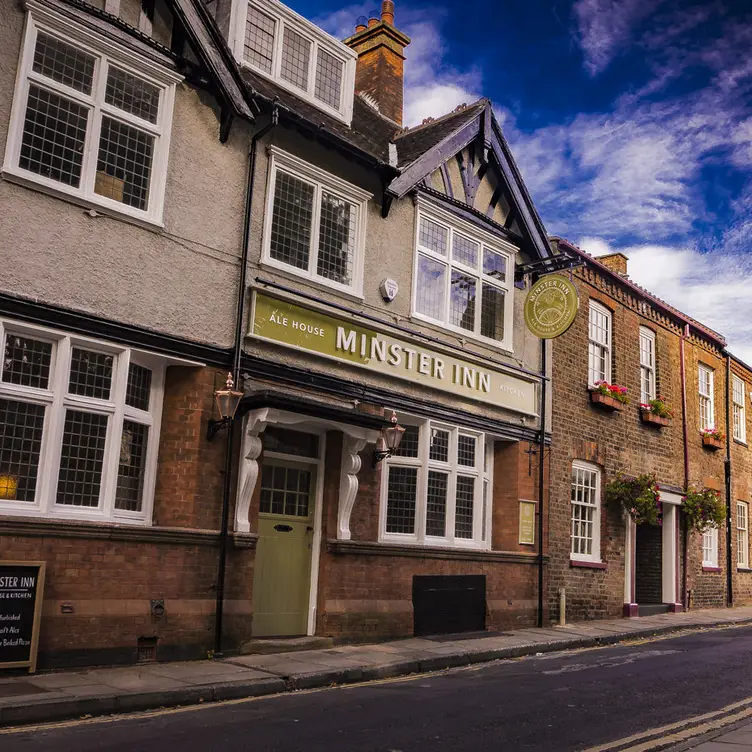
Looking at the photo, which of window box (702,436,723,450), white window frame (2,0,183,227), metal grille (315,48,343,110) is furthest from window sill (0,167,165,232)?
window box (702,436,723,450)

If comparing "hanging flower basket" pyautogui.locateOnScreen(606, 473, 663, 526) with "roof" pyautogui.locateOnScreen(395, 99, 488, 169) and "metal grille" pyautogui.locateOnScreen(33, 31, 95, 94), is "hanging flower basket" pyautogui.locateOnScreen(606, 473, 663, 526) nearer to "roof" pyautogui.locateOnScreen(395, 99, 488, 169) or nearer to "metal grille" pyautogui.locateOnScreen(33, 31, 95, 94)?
"roof" pyautogui.locateOnScreen(395, 99, 488, 169)

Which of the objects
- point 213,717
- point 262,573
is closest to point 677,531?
point 262,573

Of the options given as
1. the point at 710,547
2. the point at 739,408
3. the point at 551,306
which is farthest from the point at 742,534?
the point at 551,306

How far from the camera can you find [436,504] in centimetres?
1502

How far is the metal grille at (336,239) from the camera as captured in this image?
44.0ft

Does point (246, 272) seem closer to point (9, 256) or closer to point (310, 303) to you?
point (310, 303)

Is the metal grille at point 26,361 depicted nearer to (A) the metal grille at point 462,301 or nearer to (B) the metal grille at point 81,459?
(B) the metal grille at point 81,459

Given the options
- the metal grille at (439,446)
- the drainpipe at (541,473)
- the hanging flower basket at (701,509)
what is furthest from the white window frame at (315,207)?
the hanging flower basket at (701,509)

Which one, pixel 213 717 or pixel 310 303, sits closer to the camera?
pixel 213 717

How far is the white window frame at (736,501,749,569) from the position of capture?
25531 millimetres

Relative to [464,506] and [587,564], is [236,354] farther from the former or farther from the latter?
[587,564]

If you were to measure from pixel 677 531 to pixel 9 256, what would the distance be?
17.4 metres

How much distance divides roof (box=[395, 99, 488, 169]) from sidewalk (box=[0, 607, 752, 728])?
299 inches

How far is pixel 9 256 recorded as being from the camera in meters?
9.51
